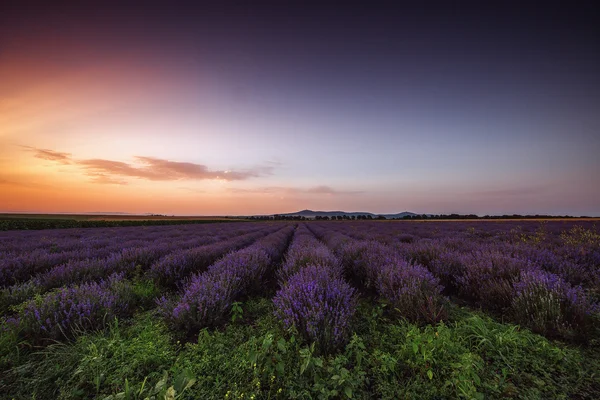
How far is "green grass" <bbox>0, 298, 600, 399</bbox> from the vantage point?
169cm

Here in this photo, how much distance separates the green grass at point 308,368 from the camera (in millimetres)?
1688

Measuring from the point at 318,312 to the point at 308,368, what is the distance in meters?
0.47

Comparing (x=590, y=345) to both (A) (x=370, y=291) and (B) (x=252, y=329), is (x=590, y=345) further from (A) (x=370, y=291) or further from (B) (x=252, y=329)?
(B) (x=252, y=329)

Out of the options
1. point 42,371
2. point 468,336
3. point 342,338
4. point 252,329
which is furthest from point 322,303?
point 42,371

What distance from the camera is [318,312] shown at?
7.23 feet

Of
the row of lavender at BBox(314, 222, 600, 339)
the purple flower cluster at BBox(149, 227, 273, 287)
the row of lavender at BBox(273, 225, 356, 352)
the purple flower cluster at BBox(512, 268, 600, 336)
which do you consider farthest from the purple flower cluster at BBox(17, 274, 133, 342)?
the purple flower cluster at BBox(512, 268, 600, 336)

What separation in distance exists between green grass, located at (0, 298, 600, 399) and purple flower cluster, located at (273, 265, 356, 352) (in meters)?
0.14

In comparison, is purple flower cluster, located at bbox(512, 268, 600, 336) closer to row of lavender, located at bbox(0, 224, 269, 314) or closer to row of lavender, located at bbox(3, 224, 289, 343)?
row of lavender, located at bbox(3, 224, 289, 343)

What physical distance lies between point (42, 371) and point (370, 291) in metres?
4.27

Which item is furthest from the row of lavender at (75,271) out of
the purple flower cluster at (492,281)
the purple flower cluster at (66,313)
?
the purple flower cluster at (492,281)

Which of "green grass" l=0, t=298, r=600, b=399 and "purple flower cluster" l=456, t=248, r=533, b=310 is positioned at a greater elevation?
"purple flower cluster" l=456, t=248, r=533, b=310

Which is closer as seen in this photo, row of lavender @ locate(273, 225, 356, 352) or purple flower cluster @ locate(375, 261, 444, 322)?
row of lavender @ locate(273, 225, 356, 352)

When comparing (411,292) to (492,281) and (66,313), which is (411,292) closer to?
(492,281)

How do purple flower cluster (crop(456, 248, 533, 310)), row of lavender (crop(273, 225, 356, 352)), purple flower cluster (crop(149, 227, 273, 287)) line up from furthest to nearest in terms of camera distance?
purple flower cluster (crop(149, 227, 273, 287)) < purple flower cluster (crop(456, 248, 533, 310)) < row of lavender (crop(273, 225, 356, 352))
